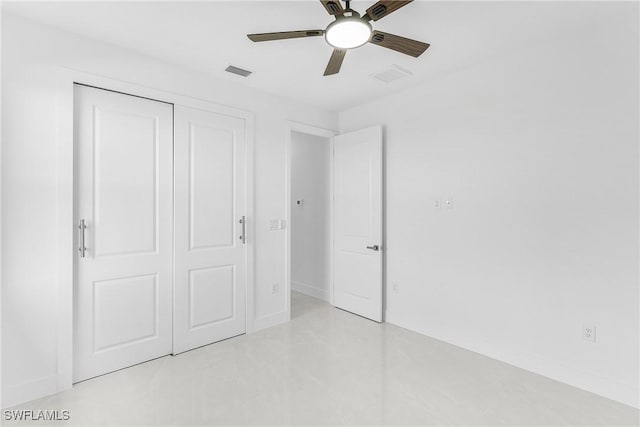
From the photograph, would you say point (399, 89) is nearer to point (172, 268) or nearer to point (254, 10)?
point (254, 10)

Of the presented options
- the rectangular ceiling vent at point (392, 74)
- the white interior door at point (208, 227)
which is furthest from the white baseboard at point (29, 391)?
the rectangular ceiling vent at point (392, 74)

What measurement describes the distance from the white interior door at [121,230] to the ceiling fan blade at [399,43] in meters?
1.91

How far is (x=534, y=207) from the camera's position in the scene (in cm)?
259

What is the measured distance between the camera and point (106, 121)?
2.57 metres

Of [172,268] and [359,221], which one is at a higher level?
[359,221]

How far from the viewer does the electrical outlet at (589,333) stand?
2324 millimetres

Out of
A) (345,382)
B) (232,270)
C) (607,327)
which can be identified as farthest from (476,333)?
(232,270)

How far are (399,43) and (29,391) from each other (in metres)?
3.38

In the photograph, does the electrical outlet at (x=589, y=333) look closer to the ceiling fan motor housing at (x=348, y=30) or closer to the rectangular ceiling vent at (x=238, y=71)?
the ceiling fan motor housing at (x=348, y=30)

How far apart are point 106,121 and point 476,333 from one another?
11.8 feet

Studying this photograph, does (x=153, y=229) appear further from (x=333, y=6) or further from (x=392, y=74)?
(x=392, y=74)

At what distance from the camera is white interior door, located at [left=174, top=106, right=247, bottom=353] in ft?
9.73

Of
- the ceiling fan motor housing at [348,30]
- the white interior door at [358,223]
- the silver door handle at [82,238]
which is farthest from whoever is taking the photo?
the white interior door at [358,223]

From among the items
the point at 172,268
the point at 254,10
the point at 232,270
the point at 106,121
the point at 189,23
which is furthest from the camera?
the point at 232,270
